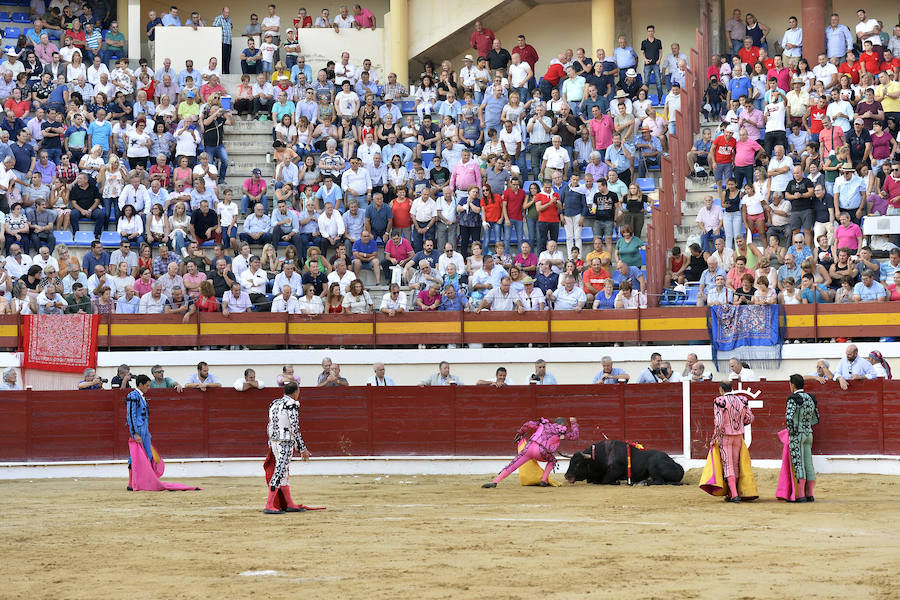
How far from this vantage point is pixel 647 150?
2080cm

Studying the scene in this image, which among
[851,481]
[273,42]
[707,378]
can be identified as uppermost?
[273,42]

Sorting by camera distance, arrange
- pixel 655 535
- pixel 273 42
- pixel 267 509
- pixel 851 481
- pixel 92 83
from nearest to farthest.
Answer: pixel 655 535, pixel 267 509, pixel 851 481, pixel 92 83, pixel 273 42

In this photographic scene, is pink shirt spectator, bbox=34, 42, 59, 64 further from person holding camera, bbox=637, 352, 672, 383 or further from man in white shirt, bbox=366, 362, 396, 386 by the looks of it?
person holding camera, bbox=637, 352, 672, 383

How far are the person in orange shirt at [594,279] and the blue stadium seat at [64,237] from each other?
739cm

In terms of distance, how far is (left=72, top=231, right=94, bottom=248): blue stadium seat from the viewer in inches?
791

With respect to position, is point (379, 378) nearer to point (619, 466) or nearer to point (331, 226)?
point (331, 226)

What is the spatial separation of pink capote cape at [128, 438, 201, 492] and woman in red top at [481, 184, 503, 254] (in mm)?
6559

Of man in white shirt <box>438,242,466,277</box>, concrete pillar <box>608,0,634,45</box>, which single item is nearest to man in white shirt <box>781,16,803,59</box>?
concrete pillar <box>608,0,634,45</box>

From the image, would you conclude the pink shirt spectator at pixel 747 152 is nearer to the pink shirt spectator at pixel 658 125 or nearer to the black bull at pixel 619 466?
the pink shirt spectator at pixel 658 125

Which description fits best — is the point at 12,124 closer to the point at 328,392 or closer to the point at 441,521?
the point at 328,392

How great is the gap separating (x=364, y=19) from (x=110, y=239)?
806cm

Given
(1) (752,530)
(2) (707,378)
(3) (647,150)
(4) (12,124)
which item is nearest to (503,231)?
(3) (647,150)

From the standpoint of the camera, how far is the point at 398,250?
19672mm

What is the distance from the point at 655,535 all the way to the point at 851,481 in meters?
5.75
